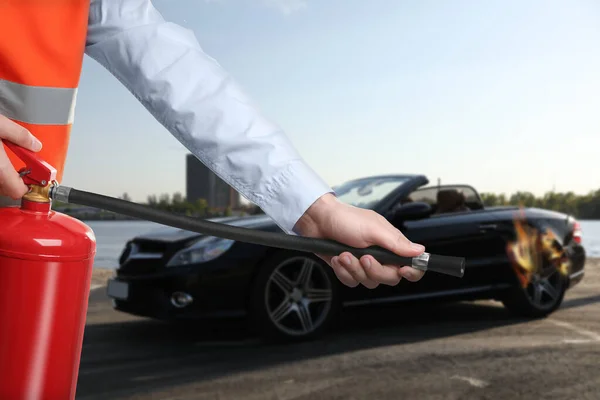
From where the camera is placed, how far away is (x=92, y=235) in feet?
3.89

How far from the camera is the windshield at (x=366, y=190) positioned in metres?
7.23

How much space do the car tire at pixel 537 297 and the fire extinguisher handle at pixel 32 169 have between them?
6.89m

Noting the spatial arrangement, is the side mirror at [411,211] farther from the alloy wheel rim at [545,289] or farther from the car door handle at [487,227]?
the alloy wheel rim at [545,289]

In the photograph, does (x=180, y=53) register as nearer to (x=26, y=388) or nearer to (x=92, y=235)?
(x=92, y=235)

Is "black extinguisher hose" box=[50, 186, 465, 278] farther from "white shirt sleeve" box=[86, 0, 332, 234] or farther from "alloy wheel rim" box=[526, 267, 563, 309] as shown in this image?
"alloy wheel rim" box=[526, 267, 563, 309]

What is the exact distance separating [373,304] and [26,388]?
572cm

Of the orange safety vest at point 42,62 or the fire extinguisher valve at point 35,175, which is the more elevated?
the orange safety vest at point 42,62

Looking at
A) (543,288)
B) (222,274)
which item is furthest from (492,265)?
(222,274)

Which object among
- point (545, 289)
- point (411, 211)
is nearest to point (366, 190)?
point (411, 211)

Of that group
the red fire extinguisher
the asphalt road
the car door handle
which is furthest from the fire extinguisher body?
the car door handle

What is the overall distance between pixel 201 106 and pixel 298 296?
5045 millimetres

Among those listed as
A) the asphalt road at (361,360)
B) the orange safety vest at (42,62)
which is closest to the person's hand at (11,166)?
the orange safety vest at (42,62)

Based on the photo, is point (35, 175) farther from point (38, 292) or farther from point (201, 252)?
point (201, 252)

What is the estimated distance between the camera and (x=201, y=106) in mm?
1392
